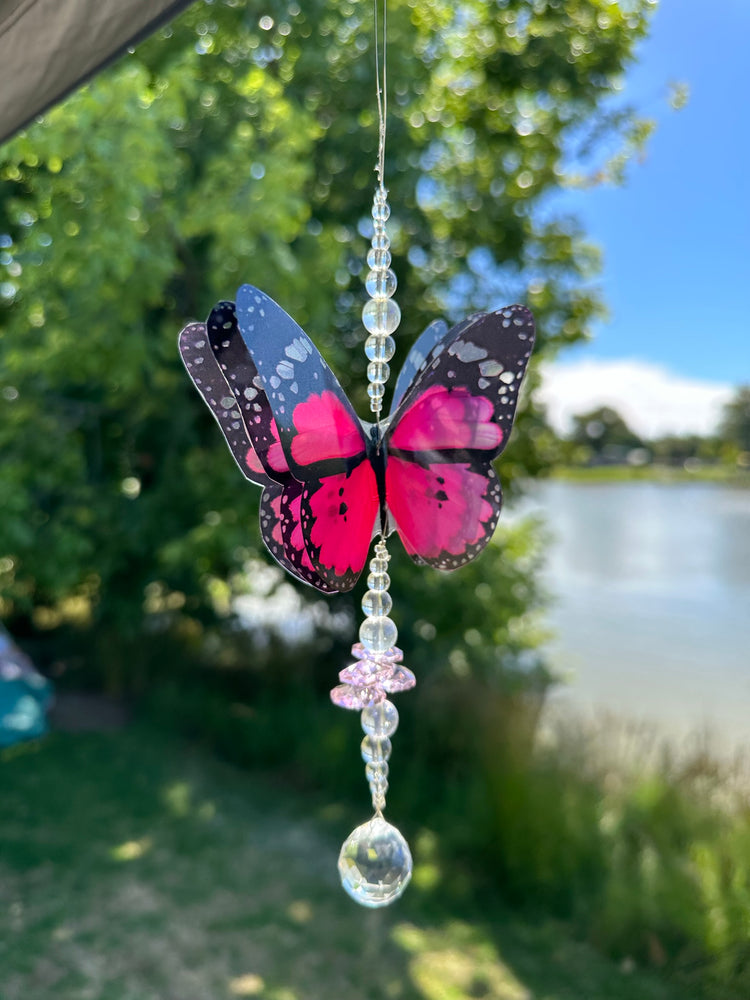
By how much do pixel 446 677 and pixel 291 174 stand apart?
2368 millimetres

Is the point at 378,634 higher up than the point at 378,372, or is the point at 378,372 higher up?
the point at 378,372

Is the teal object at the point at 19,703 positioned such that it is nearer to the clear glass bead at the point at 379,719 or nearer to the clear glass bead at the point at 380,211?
the clear glass bead at the point at 379,719

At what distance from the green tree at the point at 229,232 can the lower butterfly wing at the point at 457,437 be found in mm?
2126

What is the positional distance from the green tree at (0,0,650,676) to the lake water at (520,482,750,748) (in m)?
1.08

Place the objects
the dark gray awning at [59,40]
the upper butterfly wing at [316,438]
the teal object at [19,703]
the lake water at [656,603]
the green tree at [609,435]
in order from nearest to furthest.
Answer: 1. the upper butterfly wing at [316,438]
2. the dark gray awning at [59,40]
3. the teal object at [19,703]
4. the lake water at [656,603]
5. the green tree at [609,435]

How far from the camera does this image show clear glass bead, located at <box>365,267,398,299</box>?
2.39 feet

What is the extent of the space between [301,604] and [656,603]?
4.16 metres

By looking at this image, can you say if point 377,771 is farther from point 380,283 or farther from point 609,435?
point 609,435

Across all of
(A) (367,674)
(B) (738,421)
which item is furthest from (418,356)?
(B) (738,421)

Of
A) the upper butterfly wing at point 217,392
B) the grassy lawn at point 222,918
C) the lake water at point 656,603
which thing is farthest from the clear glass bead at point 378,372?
the lake water at point 656,603

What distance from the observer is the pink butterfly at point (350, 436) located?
0.62 meters

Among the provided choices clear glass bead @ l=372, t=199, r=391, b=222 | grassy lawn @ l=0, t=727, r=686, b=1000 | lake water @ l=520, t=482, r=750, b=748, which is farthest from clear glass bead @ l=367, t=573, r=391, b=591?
lake water @ l=520, t=482, r=750, b=748

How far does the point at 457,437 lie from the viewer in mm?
661

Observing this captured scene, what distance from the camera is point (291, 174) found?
2660 mm
